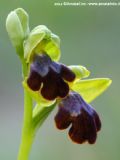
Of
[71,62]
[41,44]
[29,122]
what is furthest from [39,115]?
[71,62]

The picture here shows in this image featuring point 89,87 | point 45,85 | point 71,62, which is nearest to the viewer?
point 45,85

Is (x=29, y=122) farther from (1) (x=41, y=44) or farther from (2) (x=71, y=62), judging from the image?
(2) (x=71, y=62)

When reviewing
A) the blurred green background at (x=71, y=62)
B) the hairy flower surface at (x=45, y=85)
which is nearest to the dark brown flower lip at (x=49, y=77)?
the hairy flower surface at (x=45, y=85)

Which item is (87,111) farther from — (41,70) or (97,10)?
(97,10)

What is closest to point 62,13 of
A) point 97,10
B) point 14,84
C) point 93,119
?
point 97,10

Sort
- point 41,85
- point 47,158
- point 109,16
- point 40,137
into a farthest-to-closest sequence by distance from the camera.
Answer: point 109,16, point 40,137, point 47,158, point 41,85
